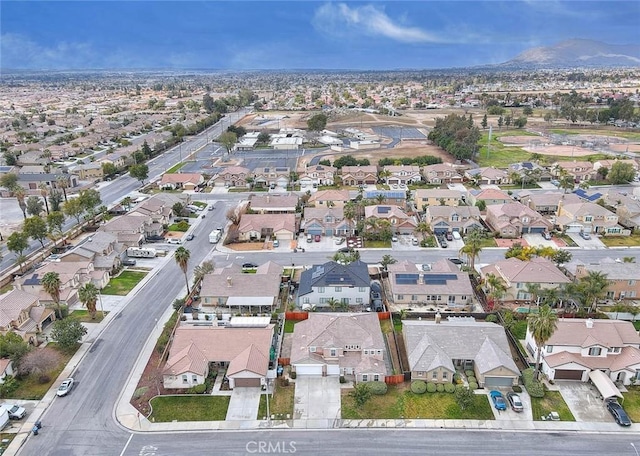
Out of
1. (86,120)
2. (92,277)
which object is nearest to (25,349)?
(92,277)

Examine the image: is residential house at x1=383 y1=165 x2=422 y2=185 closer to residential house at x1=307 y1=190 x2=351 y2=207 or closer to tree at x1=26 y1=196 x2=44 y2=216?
residential house at x1=307 y1=190 x2=351 y2=207

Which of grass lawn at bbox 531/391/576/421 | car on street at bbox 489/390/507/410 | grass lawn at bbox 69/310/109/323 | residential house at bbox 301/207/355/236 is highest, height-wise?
residential house at bbox 301/207/355/236

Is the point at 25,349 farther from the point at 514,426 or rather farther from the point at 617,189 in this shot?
the point at 617,189

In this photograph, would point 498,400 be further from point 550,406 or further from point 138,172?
point 138,172

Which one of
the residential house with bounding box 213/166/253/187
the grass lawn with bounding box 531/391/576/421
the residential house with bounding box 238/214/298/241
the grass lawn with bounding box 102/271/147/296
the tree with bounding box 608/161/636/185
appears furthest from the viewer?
the residential house with bounding box 213/166/253/187

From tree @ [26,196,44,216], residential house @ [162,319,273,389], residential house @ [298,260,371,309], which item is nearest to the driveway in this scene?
residential house @ [162,319,273,389]
